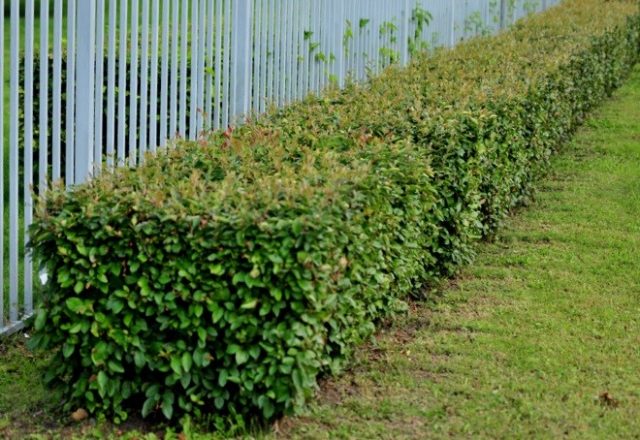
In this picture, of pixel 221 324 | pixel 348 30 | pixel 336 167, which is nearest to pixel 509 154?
pixel 348 30

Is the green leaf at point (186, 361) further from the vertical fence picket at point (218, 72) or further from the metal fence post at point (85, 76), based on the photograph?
the vertical fence picket at point (218, 72)

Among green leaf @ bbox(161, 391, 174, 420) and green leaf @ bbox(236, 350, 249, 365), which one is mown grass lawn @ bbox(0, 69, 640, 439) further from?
green leaf @ bbox(236, 350, 249, 365)

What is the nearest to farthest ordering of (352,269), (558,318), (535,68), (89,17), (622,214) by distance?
(352,269) < (89,17) < (558,318) < (622,214) < (535,68)

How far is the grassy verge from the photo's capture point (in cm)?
480

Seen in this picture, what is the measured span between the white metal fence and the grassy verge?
5.14 ft

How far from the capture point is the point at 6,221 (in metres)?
7.95

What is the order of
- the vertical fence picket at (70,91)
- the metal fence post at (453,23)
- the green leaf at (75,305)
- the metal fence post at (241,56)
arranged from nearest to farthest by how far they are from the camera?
the green leaf at (75,305), the vertical fence picket at (70,91), the metal fence post at (241,56), the metal fence post at (453,23)

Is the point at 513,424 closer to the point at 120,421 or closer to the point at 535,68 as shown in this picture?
the point at 120,421

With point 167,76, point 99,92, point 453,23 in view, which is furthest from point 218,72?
point 453,23

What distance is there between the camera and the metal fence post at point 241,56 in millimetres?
7180

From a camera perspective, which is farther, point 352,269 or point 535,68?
point 535,68

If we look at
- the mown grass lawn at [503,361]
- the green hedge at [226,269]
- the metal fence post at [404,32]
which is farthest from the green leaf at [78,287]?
the metal fence post at [404,32]

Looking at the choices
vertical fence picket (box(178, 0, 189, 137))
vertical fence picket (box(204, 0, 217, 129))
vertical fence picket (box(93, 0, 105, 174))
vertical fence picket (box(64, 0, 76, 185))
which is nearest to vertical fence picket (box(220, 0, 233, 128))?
vertical fence picket (box(204, 0, 217, 129))

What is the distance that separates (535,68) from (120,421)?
5603mm
